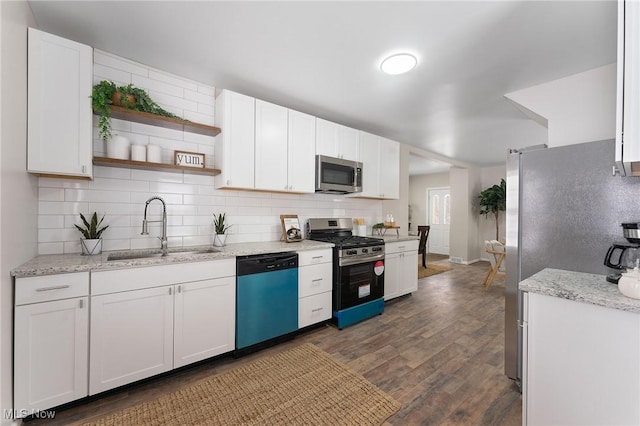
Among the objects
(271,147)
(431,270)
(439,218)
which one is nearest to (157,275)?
(271,147)

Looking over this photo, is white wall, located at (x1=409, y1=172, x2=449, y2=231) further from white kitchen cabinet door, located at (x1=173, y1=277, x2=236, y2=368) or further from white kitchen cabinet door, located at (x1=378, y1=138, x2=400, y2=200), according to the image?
white kitchen cabinet door, located at (x1=173, y1=277, x2=236, y2=368)

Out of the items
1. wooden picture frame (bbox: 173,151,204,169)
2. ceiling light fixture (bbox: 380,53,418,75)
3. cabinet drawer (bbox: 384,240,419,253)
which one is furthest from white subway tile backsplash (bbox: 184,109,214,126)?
cabinet drawer (bbox: 384,240,419,253)

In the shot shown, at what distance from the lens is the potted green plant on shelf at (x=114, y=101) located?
1883 mm

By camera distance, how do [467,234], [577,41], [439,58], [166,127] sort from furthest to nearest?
[467,234] → [166,127] → [439,58] → [577,41]

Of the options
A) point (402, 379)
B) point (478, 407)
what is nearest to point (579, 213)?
point (478, 407)

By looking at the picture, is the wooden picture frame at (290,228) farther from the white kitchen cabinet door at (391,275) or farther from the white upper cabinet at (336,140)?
the white kitchen cabinet door at (391,275)

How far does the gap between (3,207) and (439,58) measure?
3.03 metres

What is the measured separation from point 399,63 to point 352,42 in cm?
48

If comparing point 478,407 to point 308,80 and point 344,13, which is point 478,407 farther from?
point 308,80

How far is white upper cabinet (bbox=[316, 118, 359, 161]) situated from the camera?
125 inches

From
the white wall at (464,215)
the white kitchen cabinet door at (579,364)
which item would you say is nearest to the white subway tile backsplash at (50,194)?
the white kitchen cabinet door at (579,364)

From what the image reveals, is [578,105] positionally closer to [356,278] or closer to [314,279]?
[356,278]

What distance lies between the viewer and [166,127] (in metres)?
2.42

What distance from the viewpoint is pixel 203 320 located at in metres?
2.04
